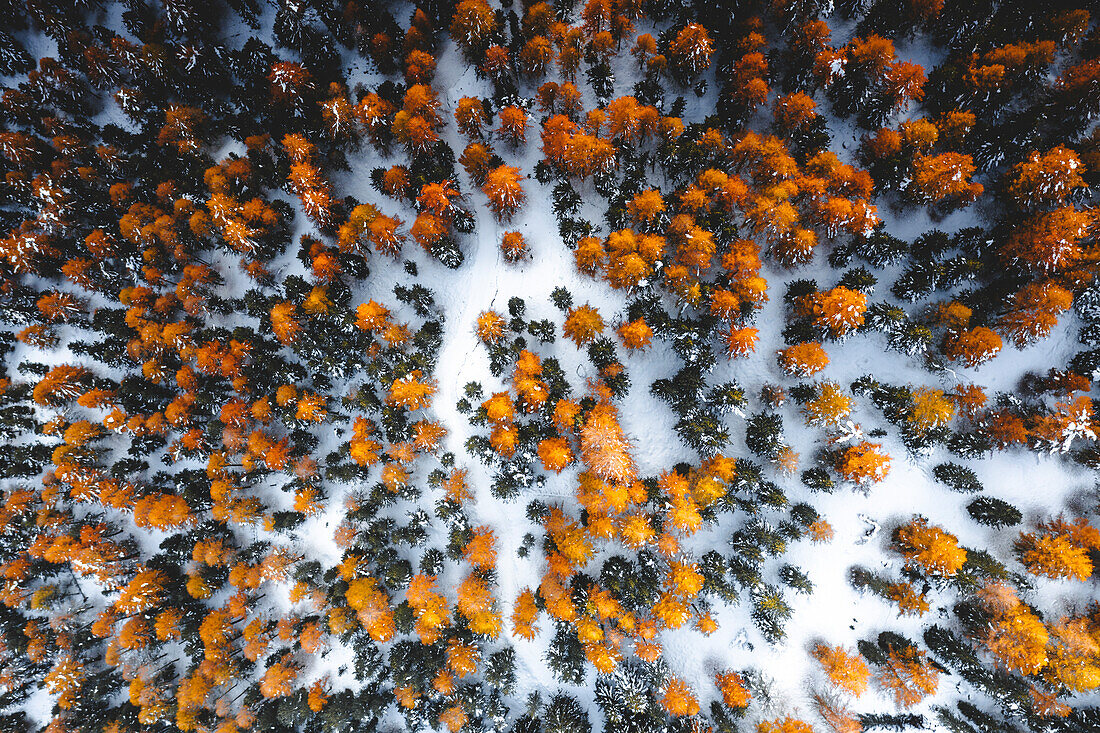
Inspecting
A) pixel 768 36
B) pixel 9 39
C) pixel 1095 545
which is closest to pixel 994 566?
pixel 1095 545

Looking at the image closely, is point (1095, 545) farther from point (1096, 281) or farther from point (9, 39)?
point (9, 39)

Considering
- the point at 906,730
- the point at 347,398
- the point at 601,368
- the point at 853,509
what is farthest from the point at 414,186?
the point at 906,730

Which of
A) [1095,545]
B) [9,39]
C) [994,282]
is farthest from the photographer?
[9,39]

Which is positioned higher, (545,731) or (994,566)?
(994,566)

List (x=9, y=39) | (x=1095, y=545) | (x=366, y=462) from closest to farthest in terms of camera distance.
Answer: (x=1095, y=545), (x=366, y=462), (x=9, y=39)

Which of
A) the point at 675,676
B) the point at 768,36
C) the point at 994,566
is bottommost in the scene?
the point at 675,676

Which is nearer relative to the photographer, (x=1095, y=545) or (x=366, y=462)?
(x=1095, y=545)
